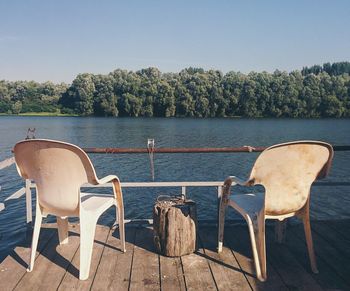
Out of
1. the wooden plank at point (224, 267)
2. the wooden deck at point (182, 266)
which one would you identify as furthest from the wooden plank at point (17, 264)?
the wooden plank at point (224, 267)

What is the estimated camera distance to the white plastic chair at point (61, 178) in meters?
2.93

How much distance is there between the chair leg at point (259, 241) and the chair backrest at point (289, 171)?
0.12 metres

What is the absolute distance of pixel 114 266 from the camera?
333cm

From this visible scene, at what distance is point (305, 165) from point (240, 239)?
52.5 inches

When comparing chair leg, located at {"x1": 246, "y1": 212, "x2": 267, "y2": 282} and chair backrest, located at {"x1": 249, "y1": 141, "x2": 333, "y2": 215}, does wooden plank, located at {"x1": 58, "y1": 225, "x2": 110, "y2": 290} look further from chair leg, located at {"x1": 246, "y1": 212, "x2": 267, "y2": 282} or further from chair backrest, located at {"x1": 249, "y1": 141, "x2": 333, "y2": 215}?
chair backrest, located at {"x1": 249, "y1": 141, "x2": 333, "y2": 215}

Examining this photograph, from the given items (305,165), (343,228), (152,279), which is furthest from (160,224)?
(343,228)

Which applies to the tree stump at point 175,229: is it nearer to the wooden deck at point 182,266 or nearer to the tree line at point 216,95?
the wooden deck at point 182,266

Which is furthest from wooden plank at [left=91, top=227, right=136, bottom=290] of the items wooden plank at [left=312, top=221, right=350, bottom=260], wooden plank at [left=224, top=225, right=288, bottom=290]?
wooden plank at [left=312, top=221, right=350, bottom=260]

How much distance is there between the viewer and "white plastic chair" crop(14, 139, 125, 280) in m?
2.93

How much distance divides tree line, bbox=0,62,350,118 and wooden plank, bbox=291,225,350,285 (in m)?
Result: 62.6

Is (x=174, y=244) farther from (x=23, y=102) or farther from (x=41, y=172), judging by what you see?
(x=23, y=102)

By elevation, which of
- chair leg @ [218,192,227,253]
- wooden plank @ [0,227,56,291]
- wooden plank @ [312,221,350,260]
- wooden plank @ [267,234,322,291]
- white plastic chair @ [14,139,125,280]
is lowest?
wooden plank @ [0,227,56,291]

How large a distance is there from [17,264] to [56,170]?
1097 mm

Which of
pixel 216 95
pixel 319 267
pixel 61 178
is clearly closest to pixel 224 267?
pixel 319 267
